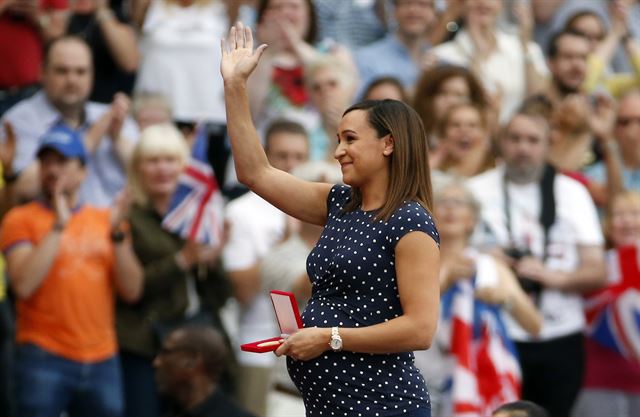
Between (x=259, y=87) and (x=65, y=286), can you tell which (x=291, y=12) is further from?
(x=65, y=286)

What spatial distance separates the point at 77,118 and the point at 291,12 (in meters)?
1.81

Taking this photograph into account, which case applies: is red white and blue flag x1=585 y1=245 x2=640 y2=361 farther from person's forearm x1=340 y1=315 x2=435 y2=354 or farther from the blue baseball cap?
person's forearm x1=340 y1=315 x2=435 y2=354

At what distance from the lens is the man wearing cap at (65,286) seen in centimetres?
817

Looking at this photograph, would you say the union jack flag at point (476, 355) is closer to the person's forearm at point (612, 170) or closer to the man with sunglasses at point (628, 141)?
the person's forearm at point (612, 170)

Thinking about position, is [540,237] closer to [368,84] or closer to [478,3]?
[368,84]

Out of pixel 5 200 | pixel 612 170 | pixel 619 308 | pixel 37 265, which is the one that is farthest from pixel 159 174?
pixel 612 170

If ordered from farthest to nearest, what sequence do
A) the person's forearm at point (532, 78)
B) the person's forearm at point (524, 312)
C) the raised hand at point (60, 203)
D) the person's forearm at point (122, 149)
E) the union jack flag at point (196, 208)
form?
the person's forearm at point (532, 78)
the person's forearm at point (122, 149)
the union jack flag at point (196, 208)
the person's forearm at point (524, 312)
the raised hand at point (60, 203)

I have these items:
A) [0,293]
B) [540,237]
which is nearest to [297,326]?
[0,293]

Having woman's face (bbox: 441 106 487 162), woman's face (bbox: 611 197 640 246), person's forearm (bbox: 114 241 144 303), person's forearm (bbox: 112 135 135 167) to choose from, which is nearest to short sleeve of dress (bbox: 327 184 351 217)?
person's forearm (bbox: 114 241 144 303)

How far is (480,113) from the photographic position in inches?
392

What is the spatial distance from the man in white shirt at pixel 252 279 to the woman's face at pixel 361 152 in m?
3.82

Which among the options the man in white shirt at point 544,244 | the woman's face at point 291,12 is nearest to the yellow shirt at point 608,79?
the man in white shirt at point 544,244

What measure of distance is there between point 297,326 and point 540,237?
4454mm

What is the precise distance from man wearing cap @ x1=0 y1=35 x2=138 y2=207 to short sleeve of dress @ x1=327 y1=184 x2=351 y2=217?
173 inches
